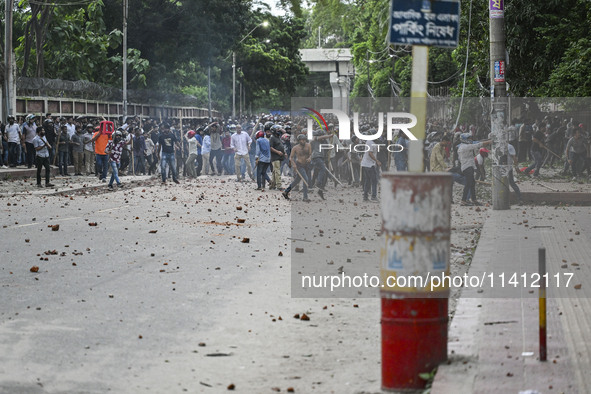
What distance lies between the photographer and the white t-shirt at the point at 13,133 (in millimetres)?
29625

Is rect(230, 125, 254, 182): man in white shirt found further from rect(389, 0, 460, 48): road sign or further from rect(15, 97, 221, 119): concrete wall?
rect(389, 0, 460, 48): road sign

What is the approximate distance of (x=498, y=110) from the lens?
717 inches

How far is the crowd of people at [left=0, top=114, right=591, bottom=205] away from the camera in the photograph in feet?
74.4

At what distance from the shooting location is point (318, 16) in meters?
5.26

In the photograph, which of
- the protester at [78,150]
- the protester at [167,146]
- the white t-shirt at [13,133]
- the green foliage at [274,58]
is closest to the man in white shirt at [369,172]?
the protester at [167,146]

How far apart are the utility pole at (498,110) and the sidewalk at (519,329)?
5.42 m

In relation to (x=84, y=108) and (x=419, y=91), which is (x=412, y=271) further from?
(x=84, y=108)

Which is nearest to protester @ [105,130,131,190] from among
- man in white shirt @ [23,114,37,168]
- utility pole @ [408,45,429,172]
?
man in white shirt @ [23,114,37,168]

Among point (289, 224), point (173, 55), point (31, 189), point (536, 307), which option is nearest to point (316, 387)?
point (536, 307)

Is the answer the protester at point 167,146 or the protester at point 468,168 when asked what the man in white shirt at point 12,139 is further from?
the protester at point 468,168

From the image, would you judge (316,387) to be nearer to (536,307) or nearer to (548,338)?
(548,338)

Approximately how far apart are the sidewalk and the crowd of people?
376 inches

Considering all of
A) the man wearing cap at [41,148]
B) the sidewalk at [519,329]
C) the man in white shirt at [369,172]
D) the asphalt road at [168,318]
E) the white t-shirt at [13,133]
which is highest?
the white t-shirt at [13,133]

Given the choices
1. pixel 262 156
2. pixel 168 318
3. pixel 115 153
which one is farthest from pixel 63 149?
pixel 168 318
